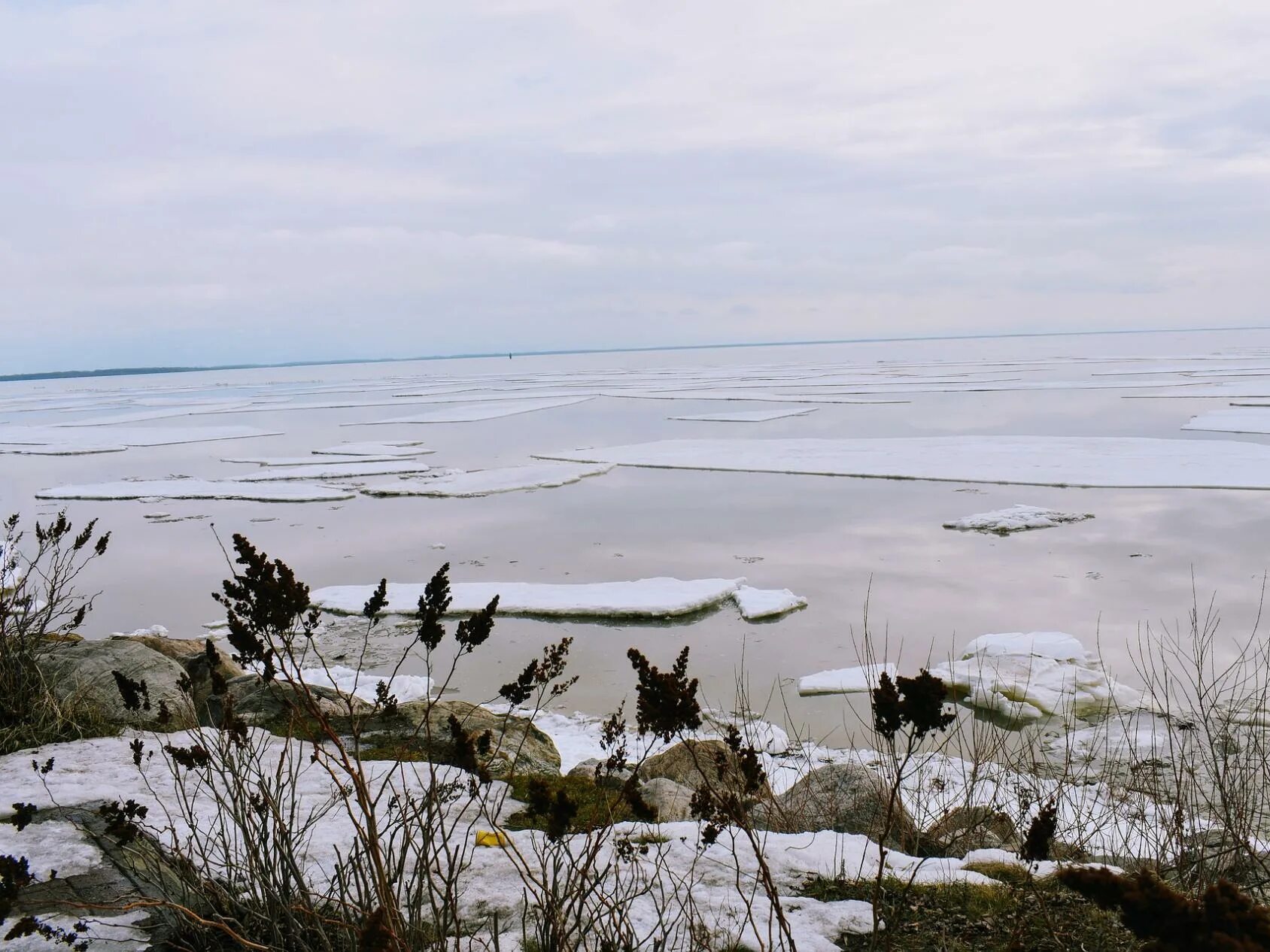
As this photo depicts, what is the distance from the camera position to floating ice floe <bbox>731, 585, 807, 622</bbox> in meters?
7.93

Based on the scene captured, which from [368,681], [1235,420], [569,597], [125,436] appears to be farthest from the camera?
[125,436]

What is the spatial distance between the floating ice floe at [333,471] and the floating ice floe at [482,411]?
1051 centimetres

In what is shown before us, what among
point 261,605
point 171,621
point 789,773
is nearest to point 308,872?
point 261,605

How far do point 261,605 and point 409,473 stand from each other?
51.5 feet

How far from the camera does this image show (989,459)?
53.4ft

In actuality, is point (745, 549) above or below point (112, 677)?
below

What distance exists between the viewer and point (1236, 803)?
2.99 metres

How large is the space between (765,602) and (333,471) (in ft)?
39.1

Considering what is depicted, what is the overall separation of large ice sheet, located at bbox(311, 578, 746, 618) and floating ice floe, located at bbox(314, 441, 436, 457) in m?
11.8

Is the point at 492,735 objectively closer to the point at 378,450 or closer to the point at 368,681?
the point at 368,681

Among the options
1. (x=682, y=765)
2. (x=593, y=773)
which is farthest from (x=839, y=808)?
(x=593, y=773)

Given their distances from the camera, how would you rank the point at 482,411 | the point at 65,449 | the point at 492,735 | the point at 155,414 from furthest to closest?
the point at 155,414 → the point at 482,411 → the point at 65,449 → the point at 492,735

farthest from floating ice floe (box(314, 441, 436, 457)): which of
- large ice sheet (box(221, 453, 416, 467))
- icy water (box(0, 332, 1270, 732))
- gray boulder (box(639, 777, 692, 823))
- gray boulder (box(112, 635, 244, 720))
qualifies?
gray boulder (box(639, 777, 692, 823))

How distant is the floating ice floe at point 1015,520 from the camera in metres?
10.8
